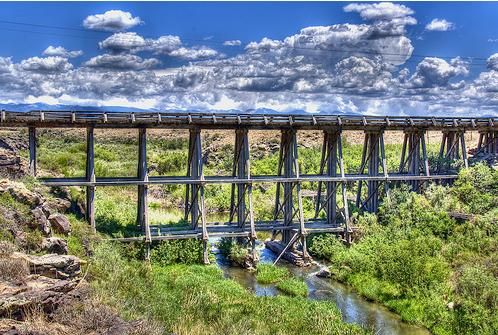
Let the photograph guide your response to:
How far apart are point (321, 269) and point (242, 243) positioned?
4.32 meters

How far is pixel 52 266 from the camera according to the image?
13.0 meters

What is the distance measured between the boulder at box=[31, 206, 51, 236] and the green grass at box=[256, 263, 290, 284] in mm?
9800

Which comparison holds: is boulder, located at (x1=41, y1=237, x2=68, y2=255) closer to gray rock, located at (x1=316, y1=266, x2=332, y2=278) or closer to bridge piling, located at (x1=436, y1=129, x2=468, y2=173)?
gray rock, located at (x1=316, y1=266, x2=332, y2=278)

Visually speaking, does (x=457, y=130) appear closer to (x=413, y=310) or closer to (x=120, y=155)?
(x=413, y=310)

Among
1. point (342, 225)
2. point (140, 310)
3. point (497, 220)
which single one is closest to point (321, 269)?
point (342, 225)

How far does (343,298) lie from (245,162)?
876cm

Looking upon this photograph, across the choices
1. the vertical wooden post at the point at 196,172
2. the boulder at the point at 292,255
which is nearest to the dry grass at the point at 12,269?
the vertical wooden post at the point at 196,172

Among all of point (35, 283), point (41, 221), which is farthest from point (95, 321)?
point (41, 221)

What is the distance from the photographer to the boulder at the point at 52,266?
12875 mm

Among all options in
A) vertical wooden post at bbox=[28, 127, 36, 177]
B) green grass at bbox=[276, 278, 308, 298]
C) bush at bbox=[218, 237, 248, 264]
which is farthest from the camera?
bush at bbox=[218, 237, 248, 264]

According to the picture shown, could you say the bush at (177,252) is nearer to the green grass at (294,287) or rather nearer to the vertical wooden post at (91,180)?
the vertical wooden post at (91,180)

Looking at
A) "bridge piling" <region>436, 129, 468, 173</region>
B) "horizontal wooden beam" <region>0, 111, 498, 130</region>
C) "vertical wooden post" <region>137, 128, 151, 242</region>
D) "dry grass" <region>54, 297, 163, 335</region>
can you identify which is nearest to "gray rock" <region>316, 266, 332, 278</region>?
"horizontal wooden beam" <region>0, 111, 498, 130</region>

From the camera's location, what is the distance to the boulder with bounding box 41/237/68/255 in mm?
16188

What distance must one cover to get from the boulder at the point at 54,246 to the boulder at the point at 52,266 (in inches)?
109
